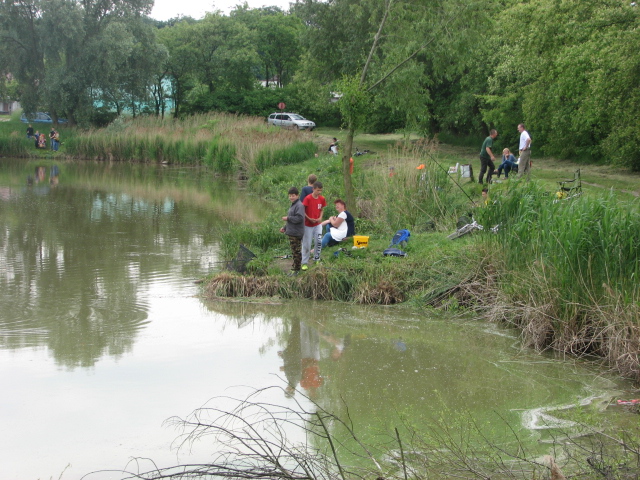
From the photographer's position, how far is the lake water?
6.31 metres

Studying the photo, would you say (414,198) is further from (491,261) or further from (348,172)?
(491,261)

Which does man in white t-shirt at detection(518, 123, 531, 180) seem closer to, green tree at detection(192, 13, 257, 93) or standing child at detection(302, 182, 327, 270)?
standing child at detection(302, 182, 327, 270)

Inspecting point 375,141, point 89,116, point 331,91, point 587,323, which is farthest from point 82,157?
point 587,323

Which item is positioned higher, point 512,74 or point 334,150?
point 512,74

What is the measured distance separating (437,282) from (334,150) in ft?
65.0

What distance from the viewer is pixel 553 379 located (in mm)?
7840

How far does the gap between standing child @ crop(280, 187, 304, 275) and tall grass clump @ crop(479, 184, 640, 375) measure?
3812mm

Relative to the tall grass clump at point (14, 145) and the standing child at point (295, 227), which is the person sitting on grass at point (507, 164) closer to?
the standing child at point (295, 227)

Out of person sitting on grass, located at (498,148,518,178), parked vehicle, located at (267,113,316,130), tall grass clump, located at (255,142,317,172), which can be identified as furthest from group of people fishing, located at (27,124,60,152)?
person sitting on grass, located at (498,148,518,178)

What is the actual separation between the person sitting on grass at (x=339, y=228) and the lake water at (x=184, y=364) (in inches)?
91.3

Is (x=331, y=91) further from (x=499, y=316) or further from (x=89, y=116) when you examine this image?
(x=89, y=116)

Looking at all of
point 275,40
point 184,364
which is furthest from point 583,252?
point 275,40

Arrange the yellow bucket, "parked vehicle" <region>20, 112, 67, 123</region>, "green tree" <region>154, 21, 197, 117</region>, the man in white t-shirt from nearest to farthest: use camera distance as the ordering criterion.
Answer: the yellow bucket
the man in white t-shirt
"parked vehicle" <region>20, 112, 67, 123</region>
"green tree" <region>154, 21, 197, 117</region>

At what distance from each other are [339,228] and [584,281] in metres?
5.78
